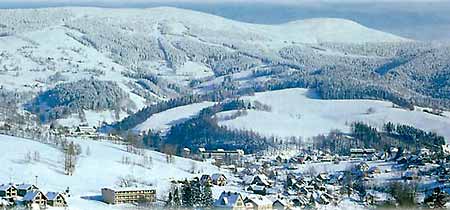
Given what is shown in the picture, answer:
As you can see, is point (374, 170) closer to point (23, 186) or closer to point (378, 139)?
point (23, 186)

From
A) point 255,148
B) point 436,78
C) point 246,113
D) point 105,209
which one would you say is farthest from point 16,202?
point 436,78

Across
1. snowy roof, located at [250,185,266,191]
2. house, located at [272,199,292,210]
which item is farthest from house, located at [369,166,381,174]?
house, located at [272,199,292,210]

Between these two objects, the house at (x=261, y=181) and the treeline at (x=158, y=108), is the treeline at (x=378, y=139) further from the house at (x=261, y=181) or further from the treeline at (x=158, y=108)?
the house at (x=261, y=181)

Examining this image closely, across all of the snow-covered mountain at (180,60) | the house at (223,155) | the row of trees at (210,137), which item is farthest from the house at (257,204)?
the snow-covered mountain at (180,60)

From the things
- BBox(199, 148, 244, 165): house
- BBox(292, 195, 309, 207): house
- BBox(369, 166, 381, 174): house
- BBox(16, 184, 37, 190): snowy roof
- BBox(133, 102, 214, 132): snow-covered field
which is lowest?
BBox(133, 102, 214, 132): snow-covered field

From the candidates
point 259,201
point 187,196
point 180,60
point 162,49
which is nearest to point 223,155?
point 259,201

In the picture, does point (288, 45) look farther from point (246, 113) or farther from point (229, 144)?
point (229, 144)

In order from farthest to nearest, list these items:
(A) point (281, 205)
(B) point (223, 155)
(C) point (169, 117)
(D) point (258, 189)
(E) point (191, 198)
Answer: (C) point (169, 117) → (B) point (223, 155) → (D) point (258, 189) → (A) point (281, 205) → (E) point (191, 198)

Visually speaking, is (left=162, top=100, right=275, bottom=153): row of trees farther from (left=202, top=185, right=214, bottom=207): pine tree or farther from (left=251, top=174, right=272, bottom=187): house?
(left=202, top=185, right=214, bottom=207): pine tree
